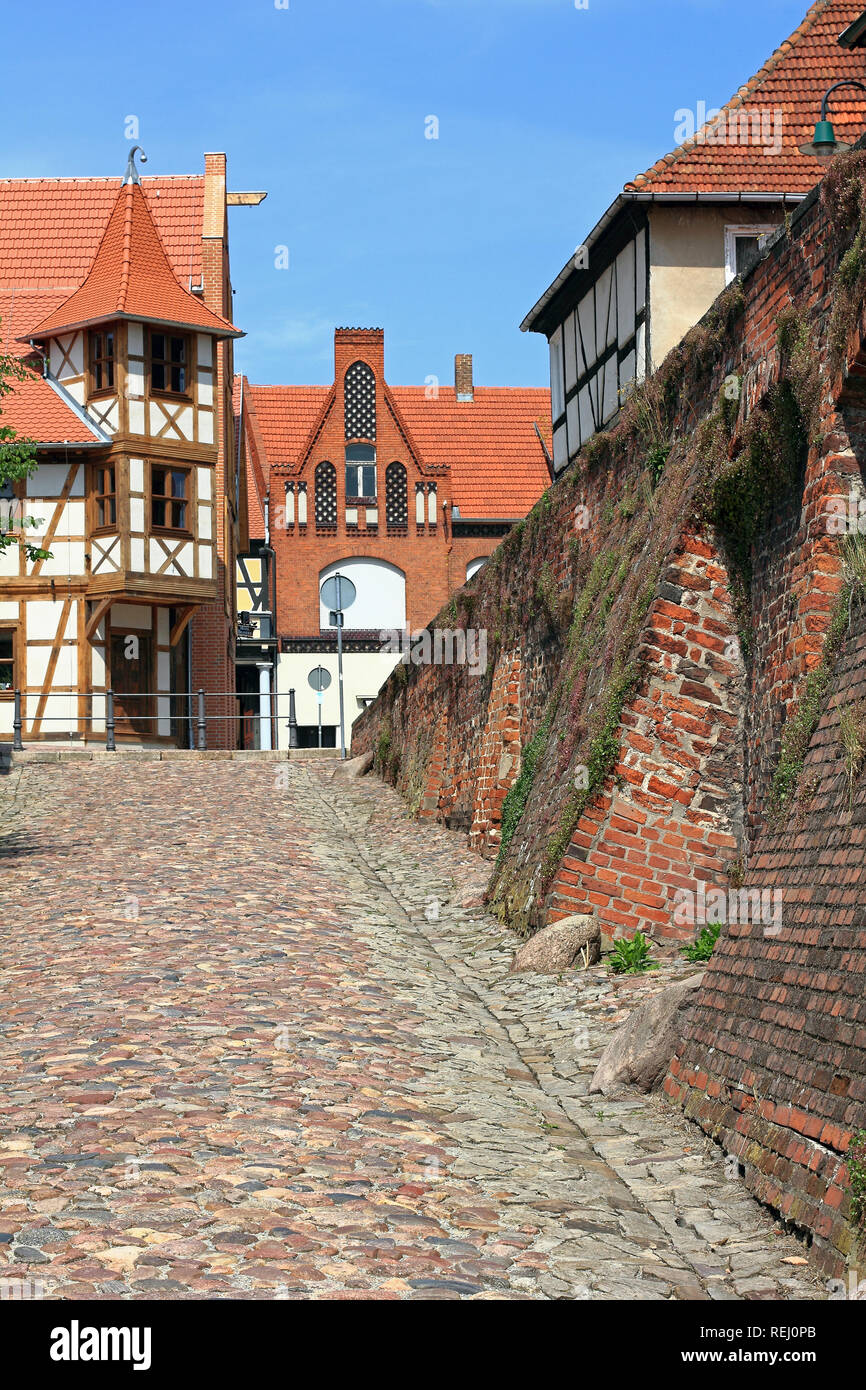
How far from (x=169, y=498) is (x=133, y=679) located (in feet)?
12.0

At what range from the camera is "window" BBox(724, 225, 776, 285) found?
1966cm

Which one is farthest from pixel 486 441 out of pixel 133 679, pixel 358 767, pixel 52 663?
pixel 358 767

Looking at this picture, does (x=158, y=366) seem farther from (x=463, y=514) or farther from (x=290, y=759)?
(x=463, y=514)

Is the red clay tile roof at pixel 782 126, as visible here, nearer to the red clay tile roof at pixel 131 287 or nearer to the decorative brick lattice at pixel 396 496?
the red clay tile roof at pixel 131 287

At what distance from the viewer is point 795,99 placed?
19.8 m

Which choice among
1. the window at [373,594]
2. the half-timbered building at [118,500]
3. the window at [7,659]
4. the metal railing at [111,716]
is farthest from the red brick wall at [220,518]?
the window at [373,594]

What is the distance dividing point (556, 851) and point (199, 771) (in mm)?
15309

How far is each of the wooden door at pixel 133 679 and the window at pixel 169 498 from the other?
7.46ft

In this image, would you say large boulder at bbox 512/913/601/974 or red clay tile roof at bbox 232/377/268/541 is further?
red clay tile roof at bbox 232/377/268/541

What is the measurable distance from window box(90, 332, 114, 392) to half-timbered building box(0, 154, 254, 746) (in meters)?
0.03

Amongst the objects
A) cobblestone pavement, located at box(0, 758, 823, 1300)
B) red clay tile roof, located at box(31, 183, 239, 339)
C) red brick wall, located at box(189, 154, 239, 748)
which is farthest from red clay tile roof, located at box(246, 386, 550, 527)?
cobblestone pavement, located at box(0, 758, 823, 1300)

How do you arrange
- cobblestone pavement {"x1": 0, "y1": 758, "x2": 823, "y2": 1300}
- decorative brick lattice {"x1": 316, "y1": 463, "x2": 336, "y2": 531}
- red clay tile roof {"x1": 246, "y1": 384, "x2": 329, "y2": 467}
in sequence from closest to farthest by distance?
cobblestone pavement {"x1": 0, "y1": 758, "x2": 823, "y2": 1300} < decorative brick lattice {"x1": 316, "y1": 463, "x2": 336, "y2": 531} < red clay tile roof {"x1": 246, "y1": 384, "x2": 329, "y2": 467}

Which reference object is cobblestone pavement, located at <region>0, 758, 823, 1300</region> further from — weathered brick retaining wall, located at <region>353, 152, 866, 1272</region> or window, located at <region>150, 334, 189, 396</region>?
window, located at <region>150, 334, 189, 396</region>
